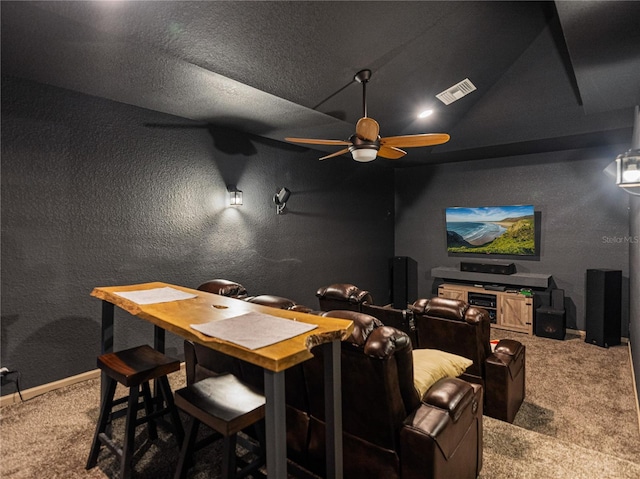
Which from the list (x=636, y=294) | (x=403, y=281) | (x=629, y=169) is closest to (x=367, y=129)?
(x=629, y=169)

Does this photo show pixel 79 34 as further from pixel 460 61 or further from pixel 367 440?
pixel 460 61

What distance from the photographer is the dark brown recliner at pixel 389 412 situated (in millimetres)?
1494

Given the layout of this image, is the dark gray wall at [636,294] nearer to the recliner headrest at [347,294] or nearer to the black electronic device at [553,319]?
the black electronic device at [553,319]

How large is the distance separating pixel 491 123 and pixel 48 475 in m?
5.80

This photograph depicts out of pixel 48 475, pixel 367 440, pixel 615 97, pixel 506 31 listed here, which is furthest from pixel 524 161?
pixel 48 475

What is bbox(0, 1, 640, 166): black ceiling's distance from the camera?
91.3 inches

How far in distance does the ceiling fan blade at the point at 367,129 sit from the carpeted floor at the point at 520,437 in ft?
7.76

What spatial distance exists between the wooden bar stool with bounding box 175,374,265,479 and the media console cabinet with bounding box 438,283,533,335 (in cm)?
471

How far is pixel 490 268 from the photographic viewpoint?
5680 millimetres

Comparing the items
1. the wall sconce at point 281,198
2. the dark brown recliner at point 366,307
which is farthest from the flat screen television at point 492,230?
the dark brown recliner at point 366,307

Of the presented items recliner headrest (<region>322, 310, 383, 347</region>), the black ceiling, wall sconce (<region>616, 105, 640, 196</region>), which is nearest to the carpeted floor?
recliner headrest (<region>322, 310, 383, 347</region>)

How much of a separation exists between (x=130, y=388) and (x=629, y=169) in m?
3.36

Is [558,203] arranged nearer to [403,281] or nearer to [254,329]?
[403,281]

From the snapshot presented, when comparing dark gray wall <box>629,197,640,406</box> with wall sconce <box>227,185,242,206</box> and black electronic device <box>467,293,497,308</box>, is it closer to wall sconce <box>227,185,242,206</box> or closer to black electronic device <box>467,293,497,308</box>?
black electronic device <box>467,293,497,308</box>
